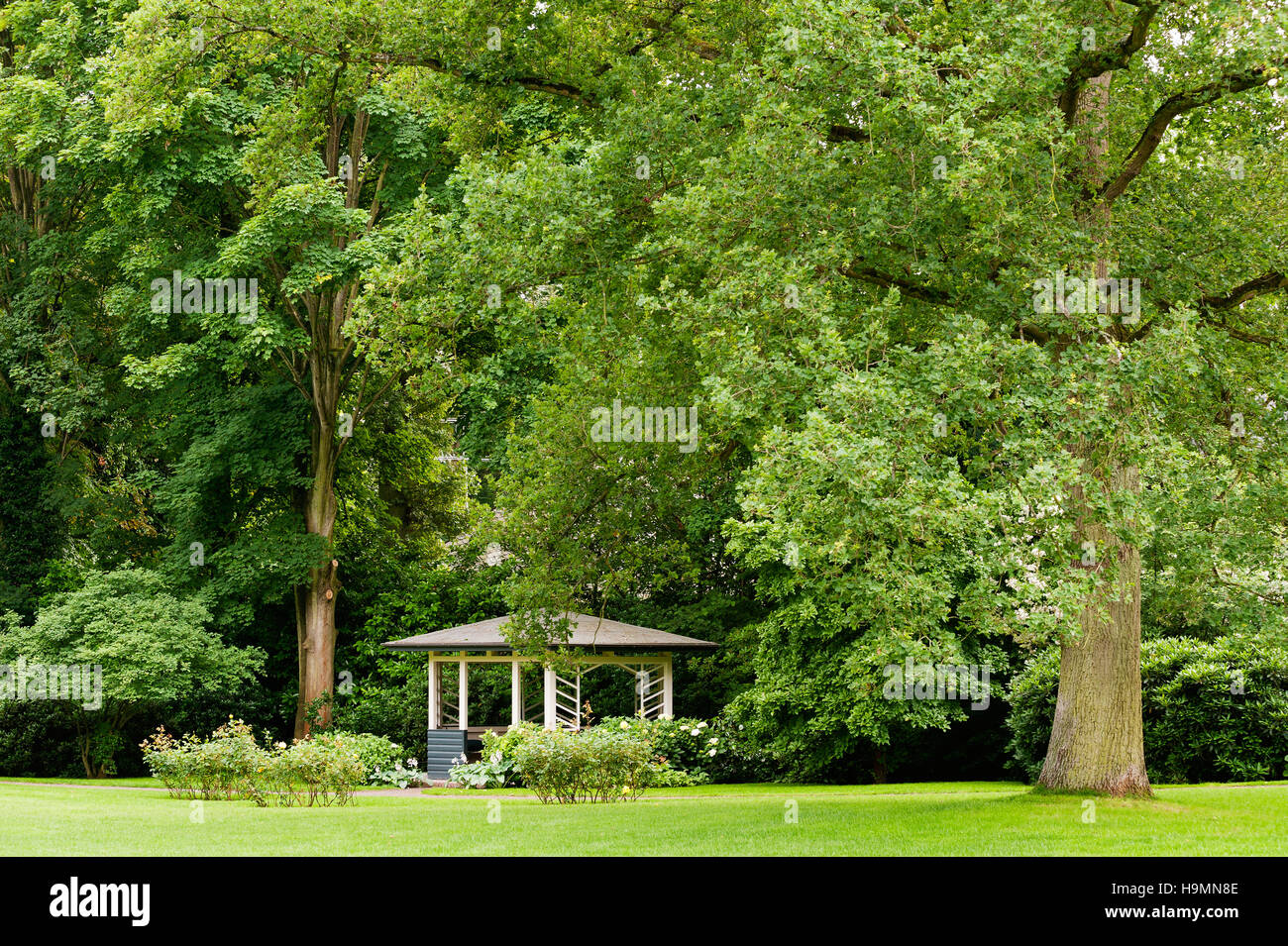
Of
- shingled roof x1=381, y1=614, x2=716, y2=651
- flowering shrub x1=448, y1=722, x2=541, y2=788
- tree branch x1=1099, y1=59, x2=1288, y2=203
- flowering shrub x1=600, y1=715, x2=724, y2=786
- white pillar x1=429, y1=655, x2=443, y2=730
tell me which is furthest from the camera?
white pillar x1=429, y1=655, x2=443, y2=730

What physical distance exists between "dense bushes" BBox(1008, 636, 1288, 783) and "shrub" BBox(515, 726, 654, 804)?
6.50m

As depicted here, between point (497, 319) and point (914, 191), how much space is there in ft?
15.3

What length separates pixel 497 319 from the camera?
14195 mm

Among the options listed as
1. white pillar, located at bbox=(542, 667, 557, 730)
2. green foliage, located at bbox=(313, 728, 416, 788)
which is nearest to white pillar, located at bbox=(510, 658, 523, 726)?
white pillar, located at bbox=(542, 667, 557, 730)

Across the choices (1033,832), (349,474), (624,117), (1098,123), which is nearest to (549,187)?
(624,117)

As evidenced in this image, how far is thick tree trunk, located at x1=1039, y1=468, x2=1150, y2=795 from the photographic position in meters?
14.6

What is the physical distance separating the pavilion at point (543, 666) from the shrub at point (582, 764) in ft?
22.7

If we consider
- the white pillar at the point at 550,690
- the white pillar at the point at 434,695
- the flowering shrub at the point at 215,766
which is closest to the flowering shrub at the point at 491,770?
the white pillar at the point at 550,690

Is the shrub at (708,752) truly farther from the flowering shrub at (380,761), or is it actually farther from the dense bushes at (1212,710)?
the dense bushes at (1212,710)

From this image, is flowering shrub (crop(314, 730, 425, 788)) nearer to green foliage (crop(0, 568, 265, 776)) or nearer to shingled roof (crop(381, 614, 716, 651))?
shingled roof (crop(381, 614, 716, 651))

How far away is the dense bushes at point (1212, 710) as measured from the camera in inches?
719

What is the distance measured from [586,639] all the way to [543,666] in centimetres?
108

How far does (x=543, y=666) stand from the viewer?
25875mm

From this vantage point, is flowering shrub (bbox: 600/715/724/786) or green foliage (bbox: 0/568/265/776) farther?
flowering shrub (bbox: 600/715/724/786)
